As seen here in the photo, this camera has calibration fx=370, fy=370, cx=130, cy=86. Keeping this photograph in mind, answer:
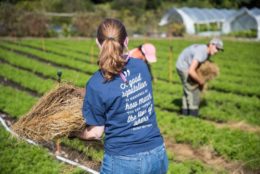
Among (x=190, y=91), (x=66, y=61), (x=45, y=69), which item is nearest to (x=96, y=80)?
(x=190, y=91)

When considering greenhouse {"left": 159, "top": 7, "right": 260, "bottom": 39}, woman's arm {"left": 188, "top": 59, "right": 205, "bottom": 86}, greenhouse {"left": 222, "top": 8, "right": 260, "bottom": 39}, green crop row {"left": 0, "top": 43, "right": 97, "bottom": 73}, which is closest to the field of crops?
green crop row {"left": 0, "top": 43, "right": 97, "bottom": 73}

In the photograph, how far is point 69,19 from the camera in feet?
147

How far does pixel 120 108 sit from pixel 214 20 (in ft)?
150

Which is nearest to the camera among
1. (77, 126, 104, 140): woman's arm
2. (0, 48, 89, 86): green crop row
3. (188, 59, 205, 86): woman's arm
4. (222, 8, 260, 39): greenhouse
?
(77, 126, 104, 140): woman's arm

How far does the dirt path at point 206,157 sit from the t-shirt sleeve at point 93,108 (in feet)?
12.0

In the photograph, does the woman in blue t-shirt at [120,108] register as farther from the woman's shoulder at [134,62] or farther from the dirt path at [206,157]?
the dirt path at [206,157]

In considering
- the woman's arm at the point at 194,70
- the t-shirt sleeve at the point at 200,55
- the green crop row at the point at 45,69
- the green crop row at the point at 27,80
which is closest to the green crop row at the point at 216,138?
the woman's arm at the point at 194,70

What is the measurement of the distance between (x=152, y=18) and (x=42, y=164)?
42081 millimetres

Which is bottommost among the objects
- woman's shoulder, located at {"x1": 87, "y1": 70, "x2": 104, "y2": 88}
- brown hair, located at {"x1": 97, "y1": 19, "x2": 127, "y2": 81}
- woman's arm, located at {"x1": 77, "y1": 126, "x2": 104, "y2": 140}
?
woman's arm, located at {"x1": 77, "y1": 126, "x2": 104, "y2": 140}

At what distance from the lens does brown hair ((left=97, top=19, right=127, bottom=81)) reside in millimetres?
2516

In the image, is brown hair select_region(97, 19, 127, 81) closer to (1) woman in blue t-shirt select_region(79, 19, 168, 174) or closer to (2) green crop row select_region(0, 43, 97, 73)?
(1) woman in blue t-shirt select_region(79, 19, 168, 174)

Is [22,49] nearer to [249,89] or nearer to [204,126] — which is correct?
[249,89]

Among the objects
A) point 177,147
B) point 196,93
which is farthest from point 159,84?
point 177,147

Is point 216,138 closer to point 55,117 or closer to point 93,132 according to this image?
point 55,117
